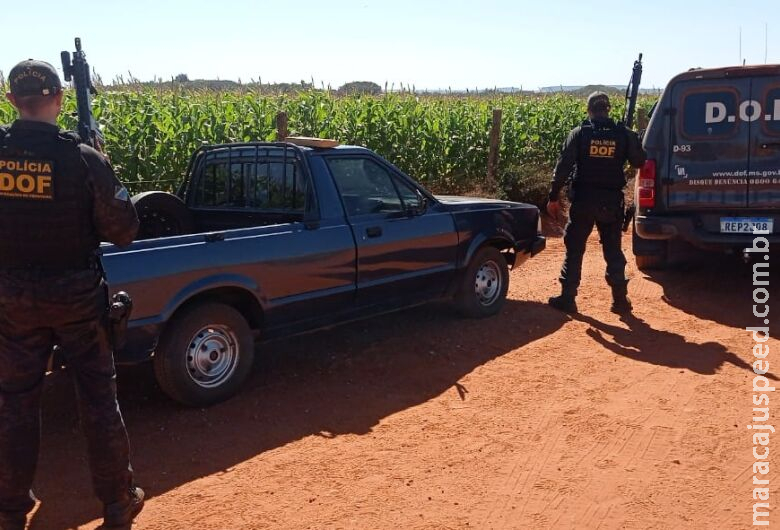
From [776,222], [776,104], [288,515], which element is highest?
[776,104]

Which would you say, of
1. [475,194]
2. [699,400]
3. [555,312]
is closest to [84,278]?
[699,400]

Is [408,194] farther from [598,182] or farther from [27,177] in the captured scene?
[27,177]

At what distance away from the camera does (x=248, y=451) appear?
474 centimetres

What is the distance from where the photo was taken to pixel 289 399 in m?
5.59

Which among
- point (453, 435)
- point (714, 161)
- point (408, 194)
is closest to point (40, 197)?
point (453, 435)

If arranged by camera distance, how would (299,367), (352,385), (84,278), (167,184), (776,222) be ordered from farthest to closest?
(167,184), (776,222), (299,367), (352,385), (84,278)

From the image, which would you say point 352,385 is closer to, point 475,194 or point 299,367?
point 299,367

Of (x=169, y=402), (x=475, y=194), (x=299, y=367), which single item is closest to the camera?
(x=169, y=402)

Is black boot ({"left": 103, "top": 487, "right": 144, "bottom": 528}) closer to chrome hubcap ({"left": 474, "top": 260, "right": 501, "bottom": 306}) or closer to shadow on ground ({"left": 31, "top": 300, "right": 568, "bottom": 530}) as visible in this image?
shadow on ground ({"left": 31, "top": 300, "right": 568, "bottom": 530})

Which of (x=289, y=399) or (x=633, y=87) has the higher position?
(x=633, y=87)

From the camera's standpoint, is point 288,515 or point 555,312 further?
point 555,312

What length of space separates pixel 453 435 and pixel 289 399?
1.25 meters

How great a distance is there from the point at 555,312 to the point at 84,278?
5.19 metres

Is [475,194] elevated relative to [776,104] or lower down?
lower down
